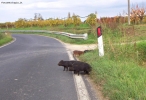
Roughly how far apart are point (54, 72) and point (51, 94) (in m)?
2.42

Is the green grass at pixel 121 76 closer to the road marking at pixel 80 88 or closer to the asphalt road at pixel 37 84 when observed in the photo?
the road marking at pixel 80 88

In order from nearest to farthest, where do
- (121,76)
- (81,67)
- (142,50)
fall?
(121,76)
(81,67)
(142,50)

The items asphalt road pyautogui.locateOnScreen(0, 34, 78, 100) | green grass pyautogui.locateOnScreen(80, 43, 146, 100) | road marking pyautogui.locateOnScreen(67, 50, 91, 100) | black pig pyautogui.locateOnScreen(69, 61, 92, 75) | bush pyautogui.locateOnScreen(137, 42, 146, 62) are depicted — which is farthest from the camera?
bush pyautogui.locateOnScreen(137, 42, 146, 62)

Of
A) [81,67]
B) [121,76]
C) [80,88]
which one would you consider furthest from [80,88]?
[81,67]

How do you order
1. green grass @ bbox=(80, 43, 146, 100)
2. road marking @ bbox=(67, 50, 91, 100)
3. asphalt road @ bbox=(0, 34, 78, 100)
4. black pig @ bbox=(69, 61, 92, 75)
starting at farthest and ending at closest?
black pig @ bbox=(69, 61, 92, 75) < asphalt road @ bbox=(0, 34, 78, 100) < road marking @ bbox=(67, 50, 91, 100) < green grass @ bbox=(80, 43, 146, 100)

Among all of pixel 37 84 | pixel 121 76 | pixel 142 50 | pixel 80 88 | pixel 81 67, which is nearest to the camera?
pixel 121 76

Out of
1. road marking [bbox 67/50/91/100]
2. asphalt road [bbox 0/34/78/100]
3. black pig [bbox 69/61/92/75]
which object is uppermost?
black pig [bbox 69/61/92/75]

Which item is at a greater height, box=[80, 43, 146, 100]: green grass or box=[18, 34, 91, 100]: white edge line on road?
box=[80, 43, 146, 100]: green grass

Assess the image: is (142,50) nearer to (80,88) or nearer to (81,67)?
(81,67)

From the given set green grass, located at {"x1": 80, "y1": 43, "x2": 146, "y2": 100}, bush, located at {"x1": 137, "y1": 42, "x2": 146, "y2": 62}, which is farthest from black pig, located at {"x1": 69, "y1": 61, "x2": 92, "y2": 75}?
bush, located at {"x1": 137, "y1": 42, "x2": 146, "y2": 62}

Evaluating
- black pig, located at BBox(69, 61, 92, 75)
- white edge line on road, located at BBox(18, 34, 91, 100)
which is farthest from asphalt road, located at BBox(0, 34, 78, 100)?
black pig, located at BBox(69, 61, 92, 75)

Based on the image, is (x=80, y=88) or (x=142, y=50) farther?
(x=142, y=50)

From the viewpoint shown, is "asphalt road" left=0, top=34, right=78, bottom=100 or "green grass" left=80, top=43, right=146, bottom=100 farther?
"asphalt road" left=0, top=34, right=78, bottom=100

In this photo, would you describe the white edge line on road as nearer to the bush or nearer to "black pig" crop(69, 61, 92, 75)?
"black pig" crop(69, 61, 92, 75)
